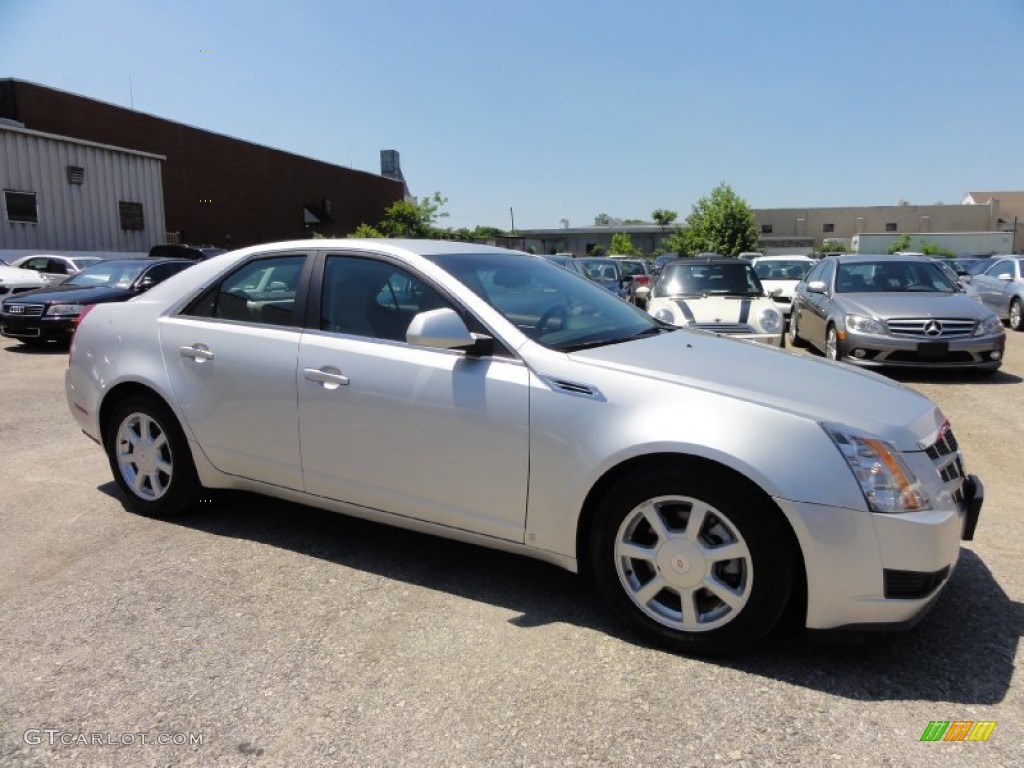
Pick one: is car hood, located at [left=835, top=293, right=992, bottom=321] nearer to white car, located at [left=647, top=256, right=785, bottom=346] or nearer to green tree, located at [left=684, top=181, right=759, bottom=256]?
white car, located at [left=647, top=256, right=785, bottom=346]

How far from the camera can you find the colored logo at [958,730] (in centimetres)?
243

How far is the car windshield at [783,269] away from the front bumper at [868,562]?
55.0 feet

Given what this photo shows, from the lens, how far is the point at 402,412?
340 centimetres

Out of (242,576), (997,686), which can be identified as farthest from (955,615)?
(242,576)

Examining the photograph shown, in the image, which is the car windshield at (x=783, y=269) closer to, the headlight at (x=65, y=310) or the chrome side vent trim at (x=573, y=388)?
the headlight at (x=65, y=310)

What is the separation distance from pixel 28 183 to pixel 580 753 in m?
25.5

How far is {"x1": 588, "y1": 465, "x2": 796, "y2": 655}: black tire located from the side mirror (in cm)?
89

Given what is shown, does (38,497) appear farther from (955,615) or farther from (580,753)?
(955,615)

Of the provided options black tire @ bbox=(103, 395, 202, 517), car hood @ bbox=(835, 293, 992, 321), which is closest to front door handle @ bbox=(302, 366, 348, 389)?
black tire @ bbox=(103, 395, 202, 517)

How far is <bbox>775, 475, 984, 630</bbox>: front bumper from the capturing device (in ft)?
8.59

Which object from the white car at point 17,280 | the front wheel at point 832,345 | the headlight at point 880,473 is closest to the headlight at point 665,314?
the front wheel at point 832,345

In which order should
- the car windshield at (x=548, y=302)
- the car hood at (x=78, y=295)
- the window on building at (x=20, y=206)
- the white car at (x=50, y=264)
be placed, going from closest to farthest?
1. the car windshield at (x=548, y=302)
2. the car hood at (x=78, y=295)
3. the white car at (x=50, y=264)
4. the window on building at (x=20, y=206)

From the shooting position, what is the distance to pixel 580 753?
238 centimetres

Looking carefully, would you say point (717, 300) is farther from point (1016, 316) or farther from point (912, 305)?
point (1016, 316)
